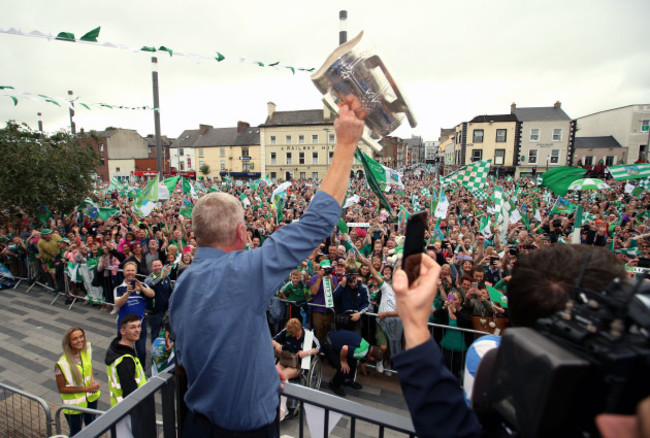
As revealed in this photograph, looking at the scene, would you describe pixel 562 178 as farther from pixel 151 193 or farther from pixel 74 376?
pixel 151 193

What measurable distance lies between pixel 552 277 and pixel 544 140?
53.9 meters

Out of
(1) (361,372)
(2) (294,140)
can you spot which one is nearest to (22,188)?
(1) (361,372)

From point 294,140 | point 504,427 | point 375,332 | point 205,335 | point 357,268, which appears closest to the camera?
point 504,427

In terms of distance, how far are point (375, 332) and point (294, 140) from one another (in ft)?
163

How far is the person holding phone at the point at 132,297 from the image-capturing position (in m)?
6.06

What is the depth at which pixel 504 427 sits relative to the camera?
34.8 inches

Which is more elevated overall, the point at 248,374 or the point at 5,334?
the point at 248,374

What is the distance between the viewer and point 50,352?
7035 millimetres

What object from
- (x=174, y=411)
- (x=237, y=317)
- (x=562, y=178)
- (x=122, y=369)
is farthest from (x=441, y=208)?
(x=237, y=317)

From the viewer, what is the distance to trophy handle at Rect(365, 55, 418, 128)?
165cm

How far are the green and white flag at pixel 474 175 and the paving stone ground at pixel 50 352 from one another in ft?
21.4

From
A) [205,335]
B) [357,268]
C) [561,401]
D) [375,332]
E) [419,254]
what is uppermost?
[419,254]

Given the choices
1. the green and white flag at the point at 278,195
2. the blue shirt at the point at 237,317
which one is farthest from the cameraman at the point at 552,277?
the green and white flag at the point at 278,195

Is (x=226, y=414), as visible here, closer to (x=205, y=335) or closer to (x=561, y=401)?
(x=205, y=335)
